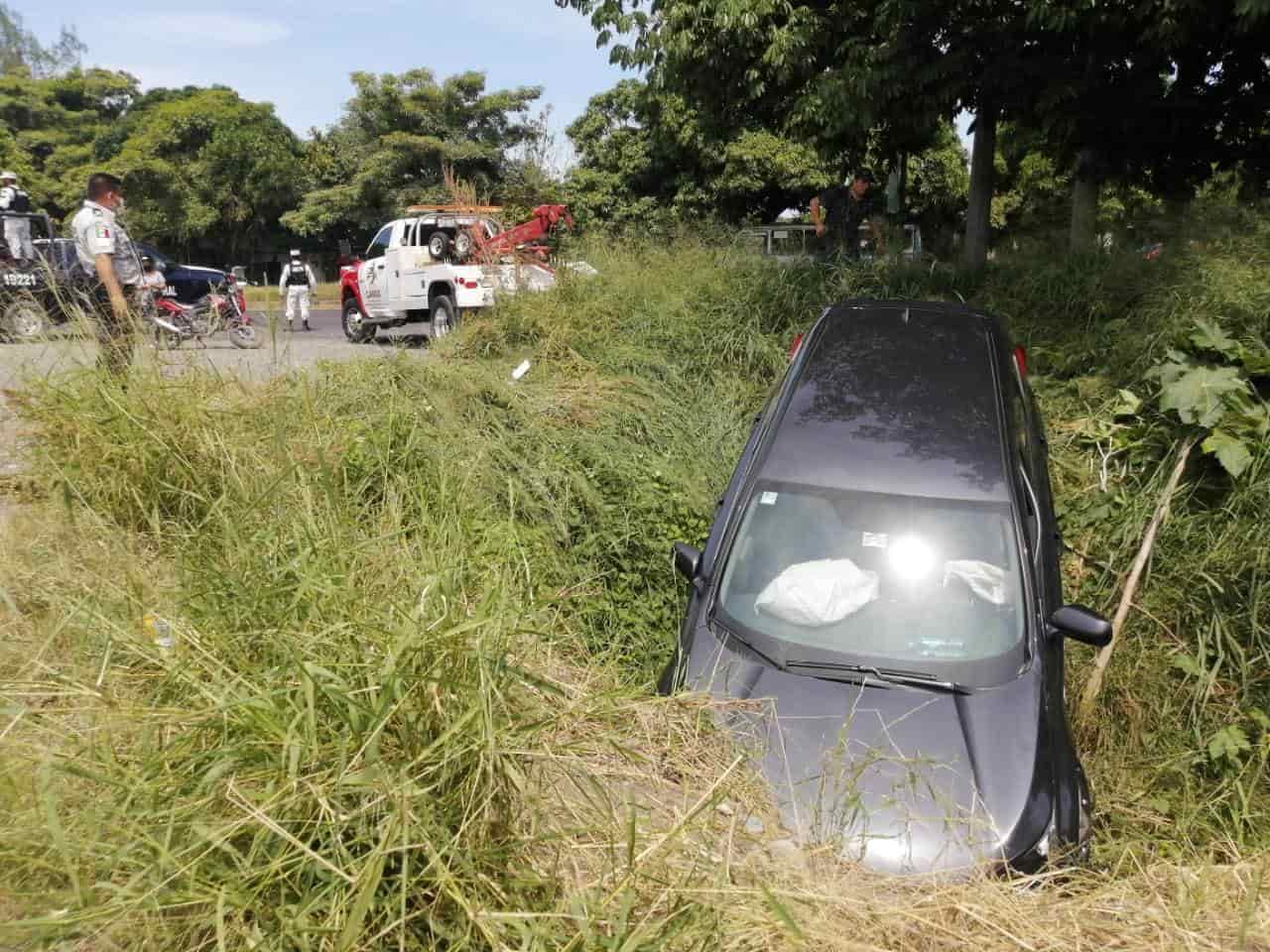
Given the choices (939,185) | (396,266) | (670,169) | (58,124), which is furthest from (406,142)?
(58,124)

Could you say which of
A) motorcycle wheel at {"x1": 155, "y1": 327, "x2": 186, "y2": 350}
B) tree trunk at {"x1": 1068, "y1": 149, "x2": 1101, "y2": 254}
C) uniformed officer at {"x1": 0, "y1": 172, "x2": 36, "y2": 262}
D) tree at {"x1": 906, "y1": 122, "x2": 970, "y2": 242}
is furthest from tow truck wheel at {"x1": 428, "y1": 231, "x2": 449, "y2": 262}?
tree at {"x1": 906, "y1": 122, "x2": 970, "y2": 242}

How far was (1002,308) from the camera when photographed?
8.02 metres

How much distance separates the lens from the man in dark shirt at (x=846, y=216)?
995 centimetres

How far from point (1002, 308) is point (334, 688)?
24.2 feet

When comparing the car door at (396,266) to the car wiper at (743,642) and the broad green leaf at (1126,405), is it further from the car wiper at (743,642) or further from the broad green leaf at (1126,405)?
the car wiper at (743,642)

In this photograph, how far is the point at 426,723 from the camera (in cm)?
200

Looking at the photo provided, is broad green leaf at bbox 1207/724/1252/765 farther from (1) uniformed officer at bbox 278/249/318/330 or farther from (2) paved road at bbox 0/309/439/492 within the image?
(1) uniformed officer at bbox 278/249/318/330

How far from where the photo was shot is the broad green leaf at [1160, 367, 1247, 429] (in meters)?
5.18

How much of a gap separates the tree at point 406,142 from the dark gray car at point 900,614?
105 ft

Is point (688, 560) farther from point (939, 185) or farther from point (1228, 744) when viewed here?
point (939, 185)

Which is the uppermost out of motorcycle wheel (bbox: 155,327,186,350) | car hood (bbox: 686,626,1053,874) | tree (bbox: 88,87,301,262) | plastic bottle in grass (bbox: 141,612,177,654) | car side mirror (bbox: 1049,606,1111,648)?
tree (bbox: 88,87,301,262)

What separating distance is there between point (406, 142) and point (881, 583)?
1344 inches

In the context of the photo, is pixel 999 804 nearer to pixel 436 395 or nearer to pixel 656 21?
pixel 436 395

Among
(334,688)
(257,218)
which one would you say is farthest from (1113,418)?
(257,218)
